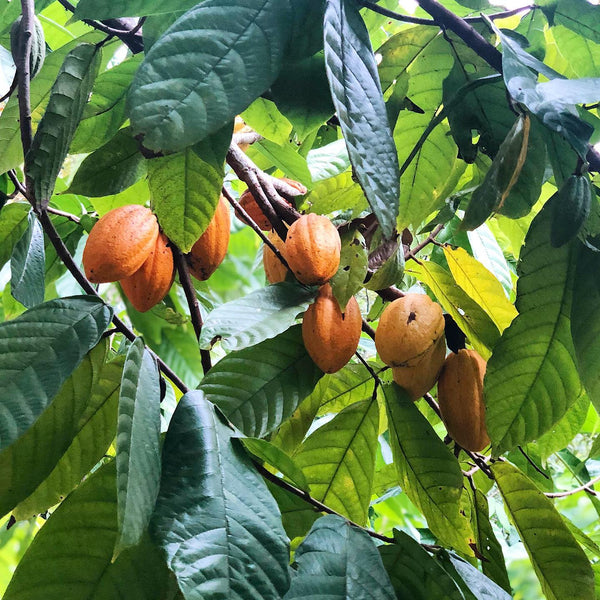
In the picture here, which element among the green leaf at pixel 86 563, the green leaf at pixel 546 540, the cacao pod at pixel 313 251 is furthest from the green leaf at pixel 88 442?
the green leaf at pixel 546 540

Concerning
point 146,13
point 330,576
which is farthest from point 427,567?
point 146,13

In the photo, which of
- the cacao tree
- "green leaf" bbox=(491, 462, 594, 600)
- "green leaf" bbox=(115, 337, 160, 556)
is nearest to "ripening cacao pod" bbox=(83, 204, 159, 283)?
the cacao tree

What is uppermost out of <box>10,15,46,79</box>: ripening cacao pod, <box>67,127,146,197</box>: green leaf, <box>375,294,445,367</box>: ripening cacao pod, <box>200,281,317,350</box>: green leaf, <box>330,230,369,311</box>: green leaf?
<box>10,15,46,79</box>: ripening cacao pod

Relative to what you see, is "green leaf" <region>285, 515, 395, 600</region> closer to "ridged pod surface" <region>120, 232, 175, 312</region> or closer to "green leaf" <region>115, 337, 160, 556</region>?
"green leaf" <region>115, 337, 160, 556</region>

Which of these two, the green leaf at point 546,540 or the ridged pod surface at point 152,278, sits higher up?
the ridged pod surface at point 152,278

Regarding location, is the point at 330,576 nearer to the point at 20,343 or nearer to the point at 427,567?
the point at 427,567

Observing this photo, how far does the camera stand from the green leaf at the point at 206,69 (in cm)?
42

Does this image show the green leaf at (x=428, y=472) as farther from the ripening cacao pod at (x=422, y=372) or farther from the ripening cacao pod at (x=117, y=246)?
the ripening cacao pod at (x=117, y=246)

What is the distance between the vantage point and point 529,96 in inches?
18.3

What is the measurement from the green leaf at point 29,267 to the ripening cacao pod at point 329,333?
0.30 meters

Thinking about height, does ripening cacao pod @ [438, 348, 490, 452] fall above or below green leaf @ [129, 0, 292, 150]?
below

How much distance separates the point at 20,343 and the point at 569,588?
0.61 m

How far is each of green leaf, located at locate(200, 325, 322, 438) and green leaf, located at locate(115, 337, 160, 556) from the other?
182mm

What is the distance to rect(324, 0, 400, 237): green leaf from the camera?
0.45 m
